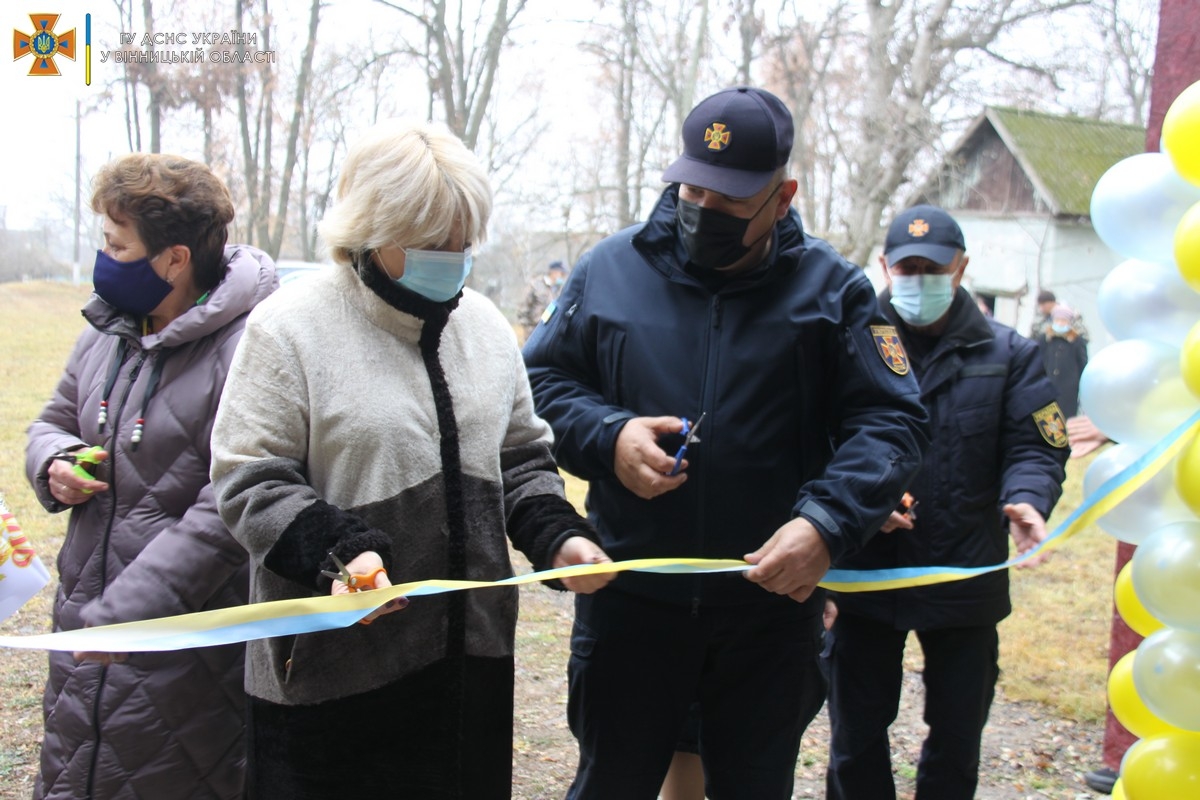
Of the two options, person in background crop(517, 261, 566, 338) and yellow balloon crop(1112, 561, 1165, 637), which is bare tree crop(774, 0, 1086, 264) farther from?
yellow balloon crop(1112, 561, 1165, 637)

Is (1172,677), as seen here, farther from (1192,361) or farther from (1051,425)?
(1051,425)

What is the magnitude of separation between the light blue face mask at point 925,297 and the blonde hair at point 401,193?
1.78 m

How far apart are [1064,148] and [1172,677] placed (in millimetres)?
26137

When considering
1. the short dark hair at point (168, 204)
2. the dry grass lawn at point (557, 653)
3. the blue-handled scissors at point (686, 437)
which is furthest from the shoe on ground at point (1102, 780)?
the short dark hair at point (168, 204)

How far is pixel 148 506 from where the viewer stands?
258 centimetres

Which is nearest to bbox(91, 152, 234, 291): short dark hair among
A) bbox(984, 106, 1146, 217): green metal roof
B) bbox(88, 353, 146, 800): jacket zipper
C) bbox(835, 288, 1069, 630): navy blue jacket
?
bbox(88, 353, 146, 800): jacket zipper

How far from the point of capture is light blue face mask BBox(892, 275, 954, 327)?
3504 millimetres

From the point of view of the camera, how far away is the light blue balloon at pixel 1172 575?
2.14 metres

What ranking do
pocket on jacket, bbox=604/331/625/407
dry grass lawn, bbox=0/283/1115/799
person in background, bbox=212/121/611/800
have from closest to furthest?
person in background, bbox=212/121/611/800, pocket on jacket, bbox=604/331/625/407, dry grass lawn, bbox=0/283/1115/799

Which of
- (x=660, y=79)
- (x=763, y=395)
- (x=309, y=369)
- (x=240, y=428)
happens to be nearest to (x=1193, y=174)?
(x=763, y=395)

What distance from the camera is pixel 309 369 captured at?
2119mm

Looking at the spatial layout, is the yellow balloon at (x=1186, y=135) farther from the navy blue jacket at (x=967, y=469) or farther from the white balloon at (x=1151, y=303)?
the navy blue jacket at (x=967, y=469)

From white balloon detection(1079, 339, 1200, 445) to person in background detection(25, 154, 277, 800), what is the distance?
200cm

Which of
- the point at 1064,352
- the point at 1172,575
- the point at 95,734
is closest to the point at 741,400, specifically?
the point at 1172,575
